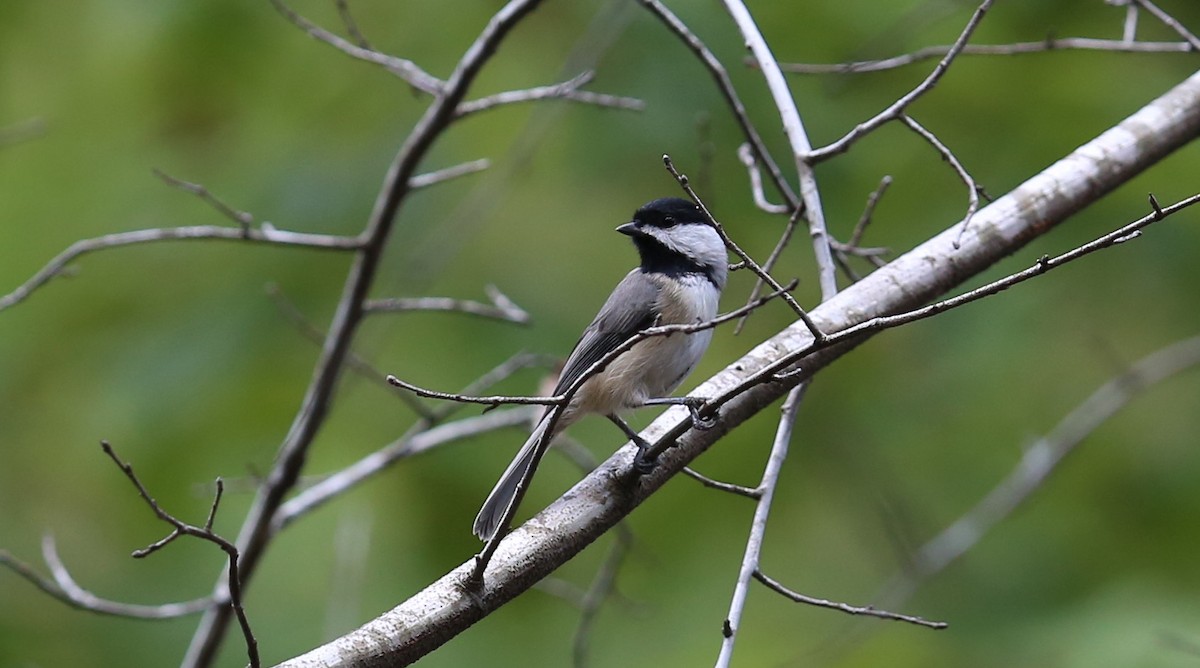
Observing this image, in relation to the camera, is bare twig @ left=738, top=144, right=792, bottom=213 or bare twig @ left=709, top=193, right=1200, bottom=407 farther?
bare twig @ left=738, top=144, right=792, bottom=213

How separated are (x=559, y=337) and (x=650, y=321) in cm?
143

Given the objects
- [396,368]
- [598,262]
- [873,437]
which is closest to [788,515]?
[873,437]

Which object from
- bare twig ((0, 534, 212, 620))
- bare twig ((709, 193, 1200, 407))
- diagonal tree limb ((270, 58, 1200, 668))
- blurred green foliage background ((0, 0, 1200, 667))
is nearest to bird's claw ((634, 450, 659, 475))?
diagonal tree limb ((270, 58, 1200, 668))

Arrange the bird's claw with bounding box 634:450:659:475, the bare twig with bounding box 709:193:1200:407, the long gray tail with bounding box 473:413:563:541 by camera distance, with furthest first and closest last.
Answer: the long gray tail with bounding box 473:413:563:541, the bird's claw with bounding box 634:450:659:475, the bare twig with bounding box 709:193:1200:407

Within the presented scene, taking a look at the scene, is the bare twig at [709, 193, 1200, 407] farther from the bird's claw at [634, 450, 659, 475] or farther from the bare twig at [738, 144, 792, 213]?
the bare twig at [738, 144, 792, 213]

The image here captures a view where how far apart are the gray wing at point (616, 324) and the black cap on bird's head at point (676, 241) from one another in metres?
0.12

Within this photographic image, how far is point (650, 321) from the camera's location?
137 inches

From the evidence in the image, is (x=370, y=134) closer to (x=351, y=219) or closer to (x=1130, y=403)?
(x=351, y=219)

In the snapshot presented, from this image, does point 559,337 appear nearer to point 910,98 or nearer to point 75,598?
point 75,598

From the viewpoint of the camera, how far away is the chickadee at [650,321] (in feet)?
10.8

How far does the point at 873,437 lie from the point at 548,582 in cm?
160

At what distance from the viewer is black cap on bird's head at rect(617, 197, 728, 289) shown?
3.63 meters

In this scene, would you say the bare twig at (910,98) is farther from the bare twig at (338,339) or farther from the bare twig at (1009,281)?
the bare twig at (338,339)

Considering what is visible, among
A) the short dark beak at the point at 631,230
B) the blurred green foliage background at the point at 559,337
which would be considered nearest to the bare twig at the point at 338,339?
the blurred green foliage background at the point at 559,337
